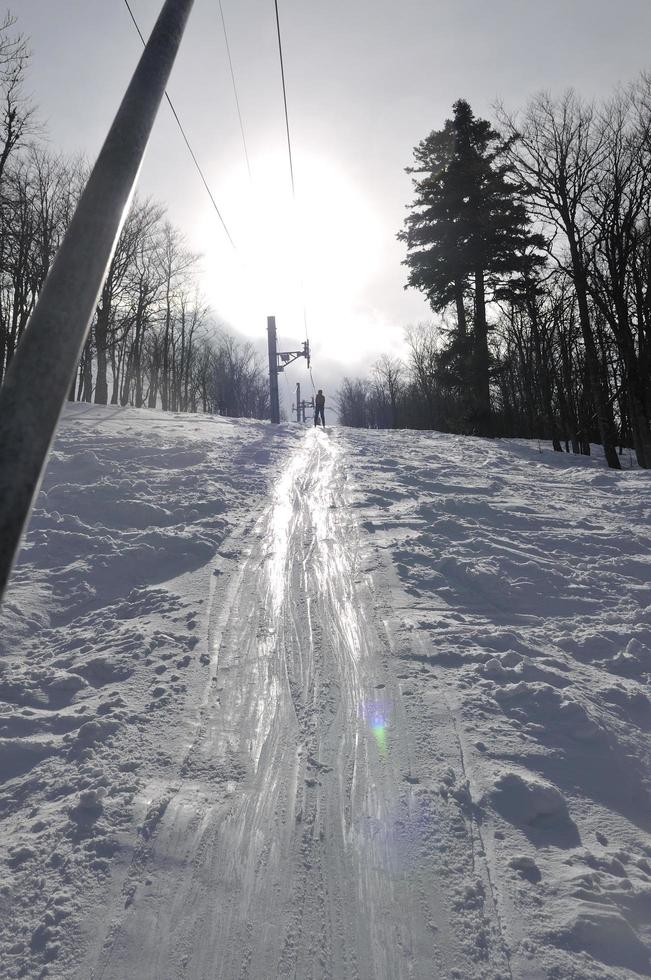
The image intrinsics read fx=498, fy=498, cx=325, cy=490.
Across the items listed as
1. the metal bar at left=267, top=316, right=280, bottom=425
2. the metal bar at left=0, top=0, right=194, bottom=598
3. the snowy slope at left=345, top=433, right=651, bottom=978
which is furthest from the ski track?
the metal bar at left=267, top=316, right=280, bottom=425

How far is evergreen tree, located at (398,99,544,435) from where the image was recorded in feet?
71.6

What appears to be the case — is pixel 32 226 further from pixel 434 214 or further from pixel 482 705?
pixel 482 705

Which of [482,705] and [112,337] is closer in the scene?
[482,705]

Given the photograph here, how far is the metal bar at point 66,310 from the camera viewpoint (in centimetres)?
111

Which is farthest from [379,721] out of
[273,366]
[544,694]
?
[273,366]

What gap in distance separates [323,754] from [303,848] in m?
0.57


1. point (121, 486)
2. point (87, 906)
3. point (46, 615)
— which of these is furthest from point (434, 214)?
point (87, 906)

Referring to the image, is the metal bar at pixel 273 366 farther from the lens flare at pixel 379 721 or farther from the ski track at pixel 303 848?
the lens flare at pixel 379 721

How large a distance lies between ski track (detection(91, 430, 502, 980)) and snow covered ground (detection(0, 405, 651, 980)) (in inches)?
0.4

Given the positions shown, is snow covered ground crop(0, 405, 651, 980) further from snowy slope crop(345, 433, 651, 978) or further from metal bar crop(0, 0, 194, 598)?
metal bar crop(0, 0, 194, 598)

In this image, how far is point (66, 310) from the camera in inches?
A: 51.8

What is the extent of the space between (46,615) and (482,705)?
348 centimetres

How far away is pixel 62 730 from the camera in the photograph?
2.81 metres

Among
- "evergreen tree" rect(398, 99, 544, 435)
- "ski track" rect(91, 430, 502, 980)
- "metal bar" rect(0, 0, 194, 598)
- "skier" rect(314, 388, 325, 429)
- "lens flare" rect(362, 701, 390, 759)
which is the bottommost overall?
"ski track" rect(91, 430, 502, 980)
